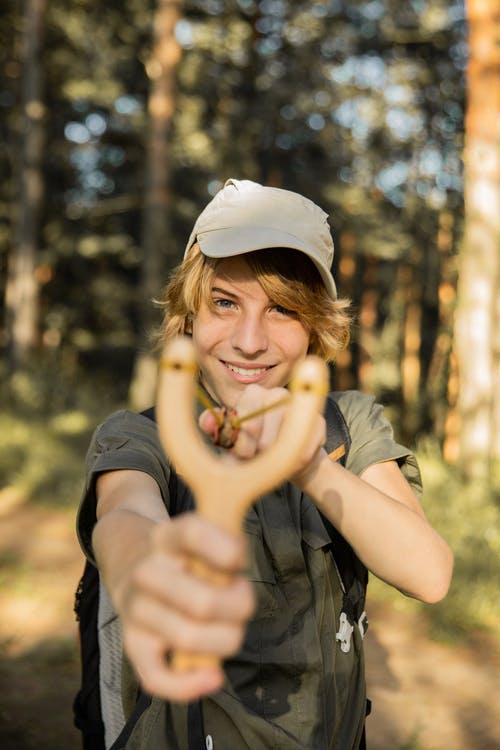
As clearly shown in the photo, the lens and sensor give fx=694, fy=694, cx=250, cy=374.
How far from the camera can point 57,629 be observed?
4453 millimetres

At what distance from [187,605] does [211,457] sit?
0.16m

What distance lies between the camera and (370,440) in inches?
69.8

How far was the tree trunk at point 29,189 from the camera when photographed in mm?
13070

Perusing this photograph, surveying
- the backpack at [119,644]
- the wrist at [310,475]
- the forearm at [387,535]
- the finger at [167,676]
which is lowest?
the backpack at [119,644]

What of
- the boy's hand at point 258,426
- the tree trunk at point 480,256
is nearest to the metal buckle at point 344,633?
the boy's hand at point 258,426

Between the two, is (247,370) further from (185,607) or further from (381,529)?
(185,607)

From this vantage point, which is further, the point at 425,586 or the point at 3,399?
the point at 3,399

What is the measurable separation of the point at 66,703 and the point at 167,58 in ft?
32.4

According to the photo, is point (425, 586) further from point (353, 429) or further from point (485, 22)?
point (485, 22)

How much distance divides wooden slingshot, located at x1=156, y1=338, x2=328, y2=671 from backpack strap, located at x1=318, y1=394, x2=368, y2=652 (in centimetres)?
88

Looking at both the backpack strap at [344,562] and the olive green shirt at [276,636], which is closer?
the olive green shirt at [276,636]

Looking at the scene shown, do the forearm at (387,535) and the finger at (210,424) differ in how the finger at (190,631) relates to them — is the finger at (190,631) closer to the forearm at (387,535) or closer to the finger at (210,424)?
the finger at (210,424)

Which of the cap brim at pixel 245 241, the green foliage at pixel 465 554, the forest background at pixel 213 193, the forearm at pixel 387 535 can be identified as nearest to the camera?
the forearm at pixel 387 535

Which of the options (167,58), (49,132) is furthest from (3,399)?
(49,132)
